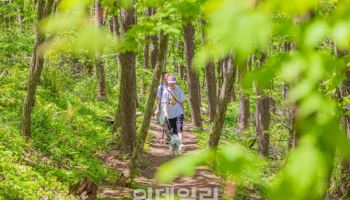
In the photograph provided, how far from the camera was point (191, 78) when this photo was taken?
1777 centimetres

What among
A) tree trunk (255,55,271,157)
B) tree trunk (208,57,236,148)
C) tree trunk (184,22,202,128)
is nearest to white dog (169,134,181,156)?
tree trunk (208,57,236,148)

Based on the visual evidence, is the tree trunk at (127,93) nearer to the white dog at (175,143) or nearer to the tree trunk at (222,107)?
the white dog at (175,143)

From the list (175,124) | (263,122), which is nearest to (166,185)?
(175,124)

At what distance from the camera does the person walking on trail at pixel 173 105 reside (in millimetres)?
10664

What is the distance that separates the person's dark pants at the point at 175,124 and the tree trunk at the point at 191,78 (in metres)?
6.08

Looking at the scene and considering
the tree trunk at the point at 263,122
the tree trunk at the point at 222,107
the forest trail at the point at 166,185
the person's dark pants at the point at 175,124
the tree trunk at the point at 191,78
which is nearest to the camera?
the forest trail at the point at 166,185

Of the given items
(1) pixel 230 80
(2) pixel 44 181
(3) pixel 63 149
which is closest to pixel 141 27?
(2) pixel 44 181

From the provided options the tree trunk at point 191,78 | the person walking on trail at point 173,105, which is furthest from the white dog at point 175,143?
the tree trunk at point 191,78

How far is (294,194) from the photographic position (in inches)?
36.8

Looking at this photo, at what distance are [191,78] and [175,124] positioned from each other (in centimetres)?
671

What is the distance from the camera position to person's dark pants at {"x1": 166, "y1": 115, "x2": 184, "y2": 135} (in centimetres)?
1114

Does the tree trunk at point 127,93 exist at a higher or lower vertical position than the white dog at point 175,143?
higher

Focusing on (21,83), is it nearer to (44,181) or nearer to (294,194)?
(44,181)

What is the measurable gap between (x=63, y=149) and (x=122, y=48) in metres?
7.58
